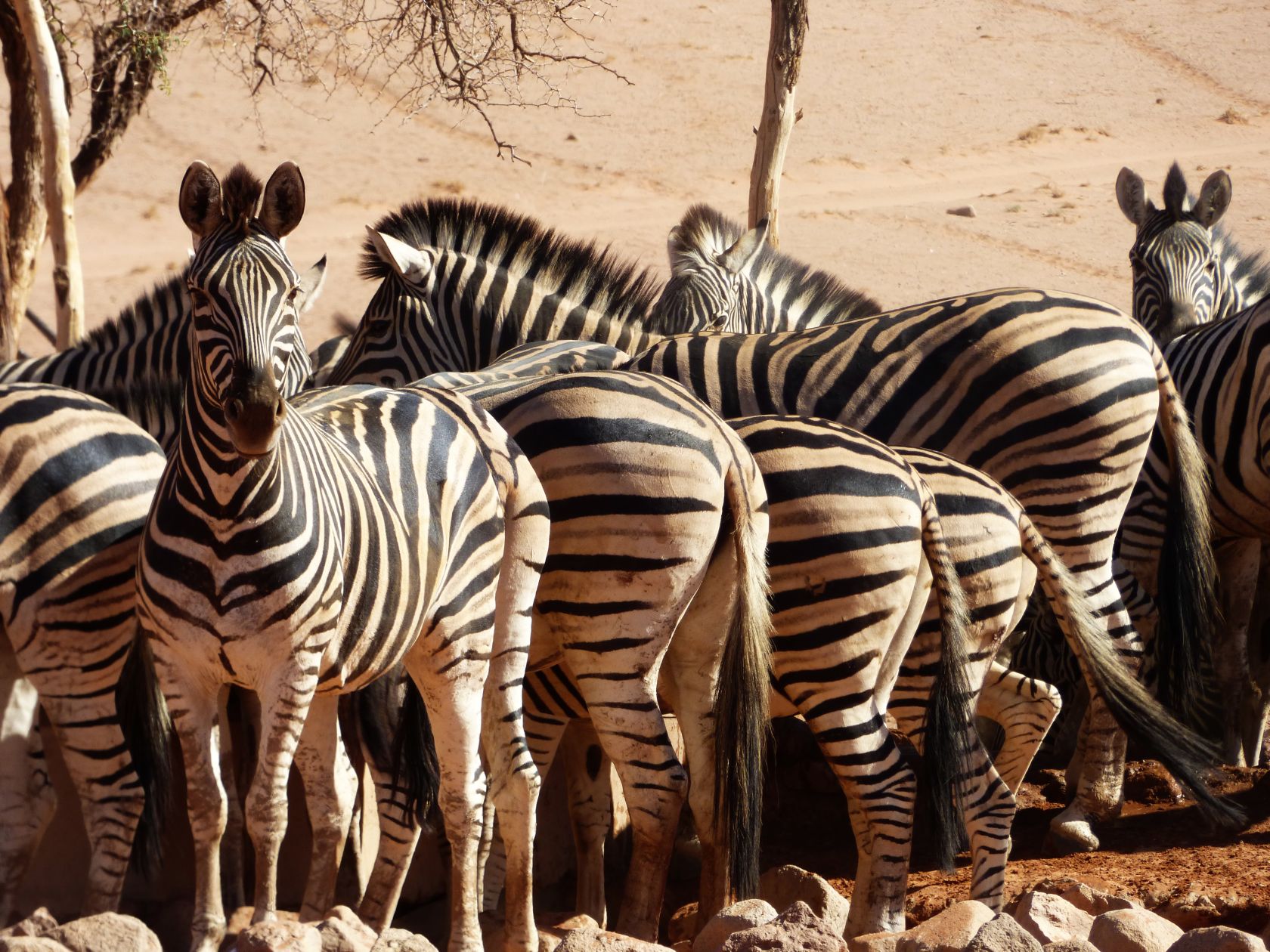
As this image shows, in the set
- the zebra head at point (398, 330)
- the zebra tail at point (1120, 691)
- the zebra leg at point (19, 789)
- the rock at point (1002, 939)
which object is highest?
the zebra head at point (398, 330)

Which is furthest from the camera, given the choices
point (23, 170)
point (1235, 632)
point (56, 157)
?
point (23, 170)

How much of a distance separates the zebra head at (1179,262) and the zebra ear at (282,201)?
6310mm

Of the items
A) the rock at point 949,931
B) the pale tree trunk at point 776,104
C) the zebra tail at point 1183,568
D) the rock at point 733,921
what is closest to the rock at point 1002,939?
the rock at point 949,931

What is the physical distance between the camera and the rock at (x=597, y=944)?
12.3 ft

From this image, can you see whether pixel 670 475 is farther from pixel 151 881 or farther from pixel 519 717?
pixel 151 881

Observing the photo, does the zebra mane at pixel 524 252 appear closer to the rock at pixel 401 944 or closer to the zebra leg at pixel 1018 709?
the zebra leg at pixel 1018 709

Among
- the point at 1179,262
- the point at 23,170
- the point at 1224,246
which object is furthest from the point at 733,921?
the point at 23,170

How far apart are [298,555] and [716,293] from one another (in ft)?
16.2

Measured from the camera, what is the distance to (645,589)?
4.57m

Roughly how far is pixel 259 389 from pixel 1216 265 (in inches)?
287

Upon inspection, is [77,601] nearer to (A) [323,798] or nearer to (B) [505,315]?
(A) [323,798]

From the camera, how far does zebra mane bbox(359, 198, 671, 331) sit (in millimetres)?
7309

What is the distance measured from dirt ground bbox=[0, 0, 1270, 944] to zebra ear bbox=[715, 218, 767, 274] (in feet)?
24.6

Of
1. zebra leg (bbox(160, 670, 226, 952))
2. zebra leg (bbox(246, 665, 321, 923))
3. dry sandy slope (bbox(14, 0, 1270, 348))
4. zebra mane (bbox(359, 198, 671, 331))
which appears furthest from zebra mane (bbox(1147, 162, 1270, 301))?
dry sandy slope (bbox(14, 0, 1270, 348))
